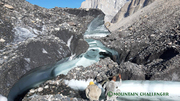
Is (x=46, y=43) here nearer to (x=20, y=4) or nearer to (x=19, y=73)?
(x=19, y=73)

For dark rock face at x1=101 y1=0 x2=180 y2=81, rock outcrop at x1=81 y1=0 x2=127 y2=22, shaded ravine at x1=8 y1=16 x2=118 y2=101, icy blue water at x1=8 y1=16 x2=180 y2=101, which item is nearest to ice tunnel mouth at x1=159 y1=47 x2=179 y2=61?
dark rock face at x1=101 y1=0 x2=180 y2=81

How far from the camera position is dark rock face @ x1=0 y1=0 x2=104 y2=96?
9.26 ft

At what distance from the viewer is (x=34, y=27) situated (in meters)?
3.85

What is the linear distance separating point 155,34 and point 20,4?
5.57 m

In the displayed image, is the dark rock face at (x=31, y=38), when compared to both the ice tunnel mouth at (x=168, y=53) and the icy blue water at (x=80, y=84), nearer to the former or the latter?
the icy blue water at (x=80, y=84)

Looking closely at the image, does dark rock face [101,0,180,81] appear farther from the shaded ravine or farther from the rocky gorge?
the shaded ravine

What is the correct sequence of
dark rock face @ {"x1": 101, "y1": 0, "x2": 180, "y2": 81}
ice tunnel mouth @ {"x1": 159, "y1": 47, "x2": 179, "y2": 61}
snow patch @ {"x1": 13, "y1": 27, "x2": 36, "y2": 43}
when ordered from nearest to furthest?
1. dark rock face @ {"x1": 101, "y1": 0, "x2": 180, "y2": 81}
2. snow patch @ {"x1": 13, "y1": 27, "x2": 36, "y2": 43}
3. ice tunnel mouth @ {"x1": 159, "y1": 47, "x2": 179, "y2": 61}

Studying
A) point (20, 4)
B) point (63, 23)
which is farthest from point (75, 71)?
point (20, 4)

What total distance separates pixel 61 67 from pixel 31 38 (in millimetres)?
1253

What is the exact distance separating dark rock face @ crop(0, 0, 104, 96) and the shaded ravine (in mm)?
214

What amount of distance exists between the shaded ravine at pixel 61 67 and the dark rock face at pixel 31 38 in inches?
8.4

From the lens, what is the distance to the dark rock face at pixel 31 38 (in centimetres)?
282

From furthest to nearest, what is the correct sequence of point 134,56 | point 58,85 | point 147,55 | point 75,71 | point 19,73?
point 134,56, point 147,55, point 75,71, point 58,85, point 19,73

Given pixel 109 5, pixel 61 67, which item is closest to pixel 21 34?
pixel 61 67
